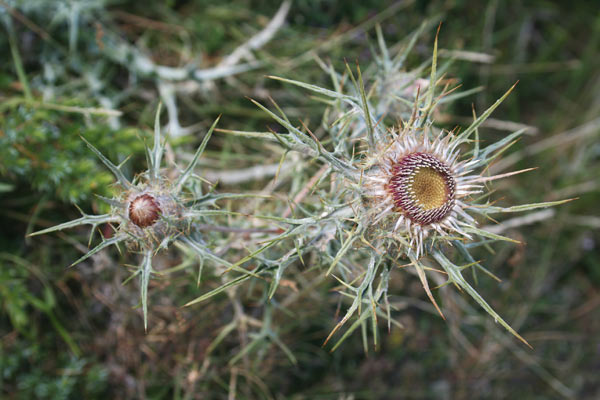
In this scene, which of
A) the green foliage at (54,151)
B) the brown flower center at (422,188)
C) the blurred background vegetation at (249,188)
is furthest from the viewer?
the blurred background vegetation at (249,188)

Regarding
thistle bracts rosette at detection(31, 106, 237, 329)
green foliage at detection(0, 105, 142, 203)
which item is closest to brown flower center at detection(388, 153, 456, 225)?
thistle bracts rosette at detection(31, 106, 237, 329)

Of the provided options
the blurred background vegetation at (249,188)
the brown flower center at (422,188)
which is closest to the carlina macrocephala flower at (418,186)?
the brown flower center at (422,188)

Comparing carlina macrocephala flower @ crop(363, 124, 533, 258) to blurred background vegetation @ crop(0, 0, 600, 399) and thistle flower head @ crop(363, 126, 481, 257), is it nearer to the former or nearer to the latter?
thistle flower head @ crop(363, 126, 481, 257)

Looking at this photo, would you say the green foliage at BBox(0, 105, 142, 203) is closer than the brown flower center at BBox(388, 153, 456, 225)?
No

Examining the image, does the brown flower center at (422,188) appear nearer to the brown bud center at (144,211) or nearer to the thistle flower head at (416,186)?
the thistle flower head at (416,186)

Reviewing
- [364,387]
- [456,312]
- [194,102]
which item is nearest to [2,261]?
[194,102]

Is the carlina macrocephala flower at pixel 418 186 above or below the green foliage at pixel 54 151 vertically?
below

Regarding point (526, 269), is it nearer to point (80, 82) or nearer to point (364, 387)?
point (364, 387)
